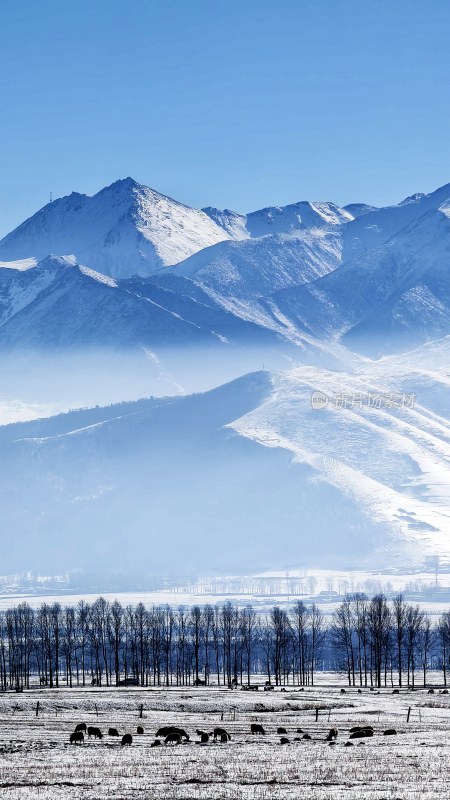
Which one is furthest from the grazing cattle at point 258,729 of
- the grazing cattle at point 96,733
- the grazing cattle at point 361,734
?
the grazing cattle at point 96,733

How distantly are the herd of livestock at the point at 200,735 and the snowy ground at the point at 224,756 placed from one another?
0.54m

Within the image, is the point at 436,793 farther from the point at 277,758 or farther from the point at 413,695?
the point at 413,695

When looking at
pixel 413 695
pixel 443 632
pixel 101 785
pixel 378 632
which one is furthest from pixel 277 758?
pixel 443 632

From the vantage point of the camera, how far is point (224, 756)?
61.1 metres

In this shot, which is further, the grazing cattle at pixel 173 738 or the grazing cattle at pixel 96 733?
the grazing cattle at pixel 96 733

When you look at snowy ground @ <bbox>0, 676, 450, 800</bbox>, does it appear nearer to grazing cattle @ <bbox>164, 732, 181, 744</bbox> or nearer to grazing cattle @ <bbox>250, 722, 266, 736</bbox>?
grazing cattle @ <bbox>250, 722, 266, 736</bbox>

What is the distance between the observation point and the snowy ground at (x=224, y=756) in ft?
159

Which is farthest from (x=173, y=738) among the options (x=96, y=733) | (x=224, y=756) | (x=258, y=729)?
(x=258, y=729)

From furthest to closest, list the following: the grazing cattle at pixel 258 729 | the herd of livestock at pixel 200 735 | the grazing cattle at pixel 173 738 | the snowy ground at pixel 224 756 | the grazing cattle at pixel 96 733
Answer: the grazing cattle at pixel 258 729
the grazing cattle at pixel 96 733
the herd of livestock at pixel 200 735
the grazing cattle at pixel 173 738
the snowy ground at pixel 224 756

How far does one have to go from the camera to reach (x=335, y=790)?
4809 centimetres

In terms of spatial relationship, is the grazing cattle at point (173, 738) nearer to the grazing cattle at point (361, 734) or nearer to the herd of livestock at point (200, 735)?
the herd of livestock at point (200, 735)

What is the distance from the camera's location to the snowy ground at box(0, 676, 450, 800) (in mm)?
48406

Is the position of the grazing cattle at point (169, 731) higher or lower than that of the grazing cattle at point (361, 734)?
higher

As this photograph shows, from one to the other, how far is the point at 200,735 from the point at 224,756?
12.1 meters
